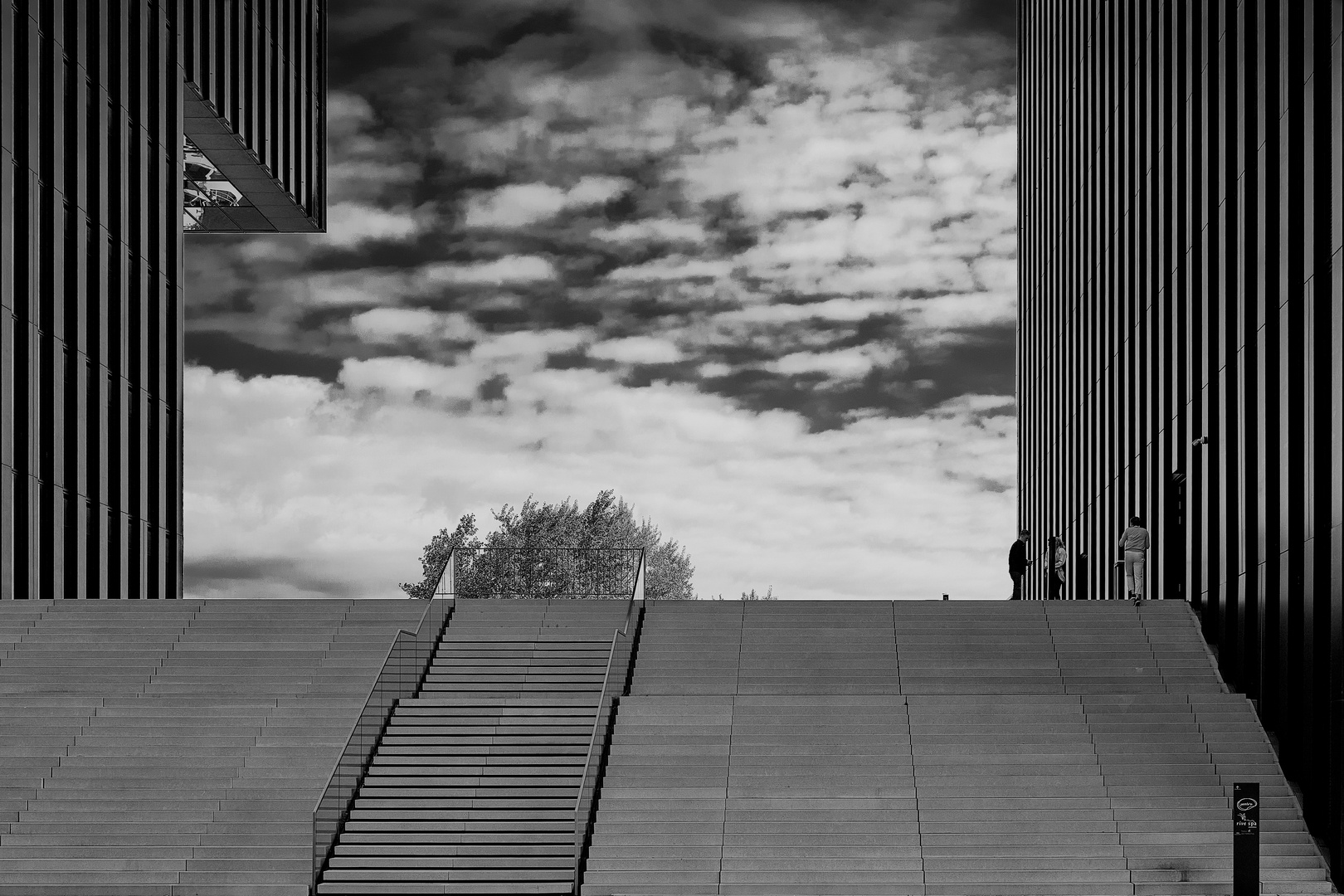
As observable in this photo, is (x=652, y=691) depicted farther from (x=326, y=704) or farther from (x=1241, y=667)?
(x=1241, y=667)

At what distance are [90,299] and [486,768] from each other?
70.4 ft

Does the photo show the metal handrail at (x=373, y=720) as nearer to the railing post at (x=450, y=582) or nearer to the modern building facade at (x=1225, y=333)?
the railing post at (x=450, y=582)

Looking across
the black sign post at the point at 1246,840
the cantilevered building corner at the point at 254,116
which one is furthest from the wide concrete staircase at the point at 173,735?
the cantilevered building corner at the point at 254,116

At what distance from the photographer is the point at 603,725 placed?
22016 millimetres

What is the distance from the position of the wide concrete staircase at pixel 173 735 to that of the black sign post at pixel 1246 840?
10092mm

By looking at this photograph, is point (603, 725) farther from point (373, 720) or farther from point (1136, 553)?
point (1136, 553)

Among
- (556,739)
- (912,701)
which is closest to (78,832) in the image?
(556,739)

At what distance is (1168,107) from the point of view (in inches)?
1198

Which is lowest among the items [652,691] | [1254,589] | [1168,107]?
[652,691]

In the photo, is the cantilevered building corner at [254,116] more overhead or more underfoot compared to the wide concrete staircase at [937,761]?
more overhead

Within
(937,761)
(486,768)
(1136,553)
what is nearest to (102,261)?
(486,768)

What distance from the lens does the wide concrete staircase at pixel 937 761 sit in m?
19.0

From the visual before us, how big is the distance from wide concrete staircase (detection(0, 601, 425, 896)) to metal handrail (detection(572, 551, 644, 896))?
3.14 metres

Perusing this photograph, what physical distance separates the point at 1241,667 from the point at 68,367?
25665 millimetres
